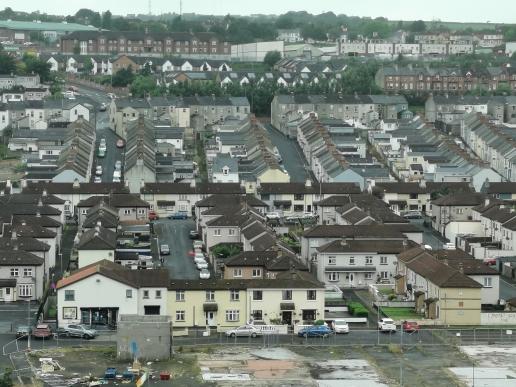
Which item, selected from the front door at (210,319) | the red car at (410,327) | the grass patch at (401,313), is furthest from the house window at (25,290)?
the red car at (410,327)

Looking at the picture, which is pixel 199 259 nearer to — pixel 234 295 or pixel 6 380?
pixel 234 295

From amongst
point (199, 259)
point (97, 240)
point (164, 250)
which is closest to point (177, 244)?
point (164, 250)

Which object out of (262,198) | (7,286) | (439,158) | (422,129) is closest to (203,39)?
(422,129)

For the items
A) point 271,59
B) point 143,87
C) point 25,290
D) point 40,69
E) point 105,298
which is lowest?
point 105,298

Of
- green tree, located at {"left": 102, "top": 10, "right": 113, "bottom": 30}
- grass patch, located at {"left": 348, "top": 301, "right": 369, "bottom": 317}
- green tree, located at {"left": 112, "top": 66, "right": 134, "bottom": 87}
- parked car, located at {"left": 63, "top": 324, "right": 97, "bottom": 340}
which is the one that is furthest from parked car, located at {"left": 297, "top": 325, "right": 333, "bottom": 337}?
green tree, located at {"left": 102, "top": 10, "right": 113, "bottom": 30}

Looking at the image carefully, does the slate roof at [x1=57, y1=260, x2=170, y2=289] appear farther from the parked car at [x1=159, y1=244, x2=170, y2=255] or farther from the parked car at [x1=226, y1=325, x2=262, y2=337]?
the parked car at [x1=159, y1=244, x2=170, y2=255]

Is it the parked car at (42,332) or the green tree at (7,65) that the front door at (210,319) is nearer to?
the parked car at (42,332)

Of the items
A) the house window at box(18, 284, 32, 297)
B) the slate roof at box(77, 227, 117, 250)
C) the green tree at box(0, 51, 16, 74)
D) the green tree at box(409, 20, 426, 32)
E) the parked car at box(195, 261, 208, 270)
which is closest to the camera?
the house window at box(18, 284, 32, 297)
